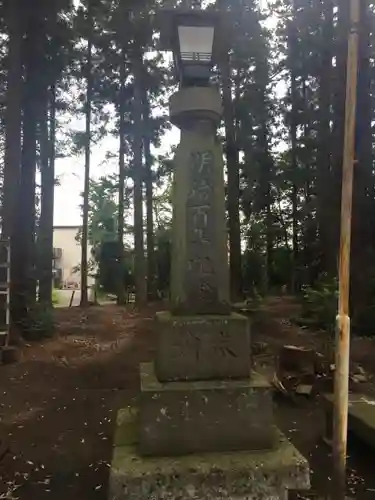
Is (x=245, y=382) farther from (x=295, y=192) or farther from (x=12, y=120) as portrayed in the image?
(x=295, y=192)

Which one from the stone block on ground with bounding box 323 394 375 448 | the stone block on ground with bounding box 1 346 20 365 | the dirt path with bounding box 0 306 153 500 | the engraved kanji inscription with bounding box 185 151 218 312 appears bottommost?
the dirt path with bounding box 0 306 153 500

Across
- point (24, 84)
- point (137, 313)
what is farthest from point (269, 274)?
point (24, 84)

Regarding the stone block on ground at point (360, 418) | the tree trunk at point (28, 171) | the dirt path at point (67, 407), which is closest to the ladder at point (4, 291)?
the dirt path at point (67, 407)

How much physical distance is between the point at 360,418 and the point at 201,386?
1935 mm

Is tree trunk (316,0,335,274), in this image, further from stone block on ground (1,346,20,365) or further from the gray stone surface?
the gray stone surface

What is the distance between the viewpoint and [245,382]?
3447 mm

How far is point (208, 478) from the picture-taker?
3156mm

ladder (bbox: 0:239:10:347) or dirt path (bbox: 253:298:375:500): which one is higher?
ladder (bbox: 0:239:10:347)

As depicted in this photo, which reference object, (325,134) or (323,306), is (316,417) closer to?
(323,306)

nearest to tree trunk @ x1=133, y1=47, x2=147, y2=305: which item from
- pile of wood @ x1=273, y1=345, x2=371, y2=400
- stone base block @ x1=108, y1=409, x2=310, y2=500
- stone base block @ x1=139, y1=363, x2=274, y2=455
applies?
pile of wood @ x1=273, y1=345, x2=371, y2=400

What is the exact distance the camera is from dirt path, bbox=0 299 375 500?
4.10 m

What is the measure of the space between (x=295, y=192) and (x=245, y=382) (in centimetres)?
1999

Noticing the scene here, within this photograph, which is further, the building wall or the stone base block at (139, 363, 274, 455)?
the building wall

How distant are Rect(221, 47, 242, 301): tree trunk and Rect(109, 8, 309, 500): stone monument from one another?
10.3 meters
